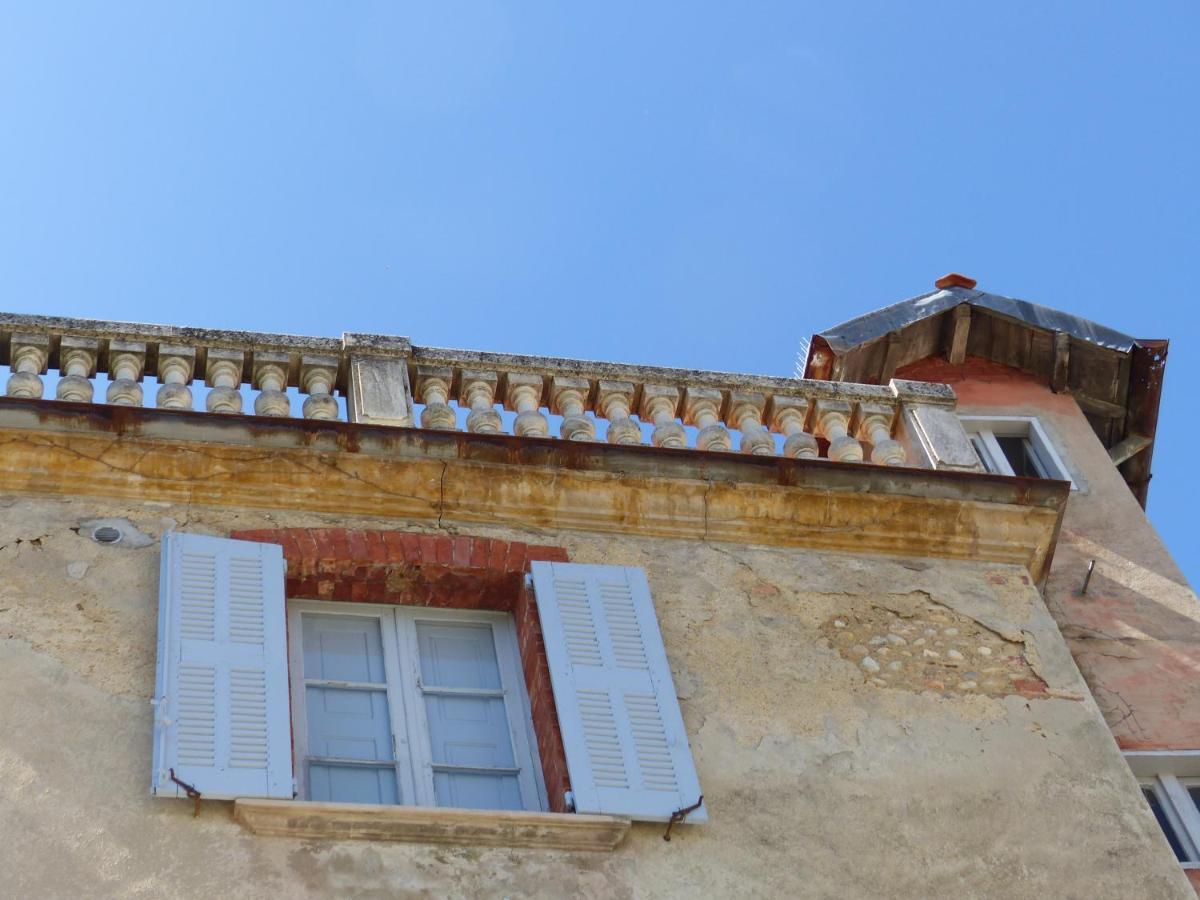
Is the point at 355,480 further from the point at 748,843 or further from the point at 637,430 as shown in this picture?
the point at 748,843

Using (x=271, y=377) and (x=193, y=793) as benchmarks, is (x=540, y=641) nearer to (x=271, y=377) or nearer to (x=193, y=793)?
(x=193, y=793)

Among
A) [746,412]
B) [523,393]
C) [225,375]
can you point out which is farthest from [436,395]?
[746,412]

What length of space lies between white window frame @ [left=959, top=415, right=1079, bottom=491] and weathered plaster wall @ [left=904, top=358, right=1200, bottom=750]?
0.08 metres

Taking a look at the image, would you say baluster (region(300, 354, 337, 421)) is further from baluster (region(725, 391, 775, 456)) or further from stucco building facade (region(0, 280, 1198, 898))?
baluster (region(725, 391, 775, 456))

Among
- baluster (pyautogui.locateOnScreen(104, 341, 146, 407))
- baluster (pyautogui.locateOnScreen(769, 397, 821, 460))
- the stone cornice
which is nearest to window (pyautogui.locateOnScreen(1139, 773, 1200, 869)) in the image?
the stone cornice

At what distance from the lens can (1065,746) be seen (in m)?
8.48

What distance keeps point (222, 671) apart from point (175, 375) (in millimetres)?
2453

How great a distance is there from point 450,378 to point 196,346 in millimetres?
1333

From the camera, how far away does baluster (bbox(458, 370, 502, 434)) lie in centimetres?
987

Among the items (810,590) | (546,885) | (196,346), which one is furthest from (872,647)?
(196,346)

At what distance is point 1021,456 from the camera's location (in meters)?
12.5

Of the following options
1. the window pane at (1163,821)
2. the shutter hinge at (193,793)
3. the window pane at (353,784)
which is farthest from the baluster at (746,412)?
the shutter hinge at (193,793)

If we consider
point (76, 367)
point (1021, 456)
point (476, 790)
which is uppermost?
point (76, 367)

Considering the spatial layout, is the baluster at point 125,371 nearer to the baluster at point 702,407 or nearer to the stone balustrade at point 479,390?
the stone balustrade at point 479,390
